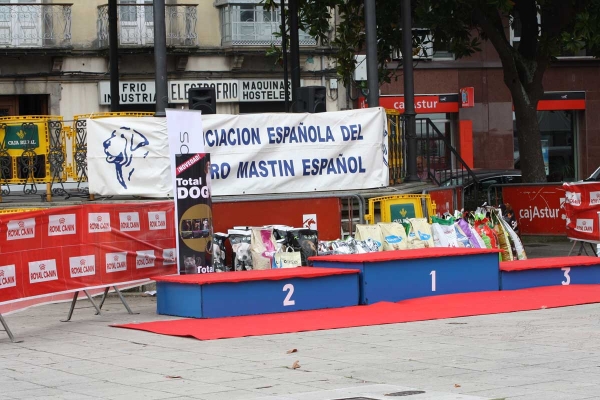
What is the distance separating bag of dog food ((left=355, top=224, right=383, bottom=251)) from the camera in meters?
15.6

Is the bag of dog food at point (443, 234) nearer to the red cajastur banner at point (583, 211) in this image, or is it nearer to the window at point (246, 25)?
the red cajastur banner at point (583, 211)

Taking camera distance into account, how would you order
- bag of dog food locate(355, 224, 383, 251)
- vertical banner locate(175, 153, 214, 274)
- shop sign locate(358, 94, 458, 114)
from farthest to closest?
shop sign locate(358, 94, 458, 114)
bag of dog food locate(355, 224, 383, 251)
vertical banner locate(175, 153, 214, 274)

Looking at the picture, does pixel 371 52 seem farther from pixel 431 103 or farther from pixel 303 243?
pixel 431 103

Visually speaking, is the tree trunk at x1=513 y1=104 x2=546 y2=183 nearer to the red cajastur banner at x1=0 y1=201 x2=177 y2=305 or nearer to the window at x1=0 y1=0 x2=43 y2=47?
the red cajastur banner at x1=0 y1=201 x2=177 y2=305

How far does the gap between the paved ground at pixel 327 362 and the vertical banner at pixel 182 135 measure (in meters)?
2.25

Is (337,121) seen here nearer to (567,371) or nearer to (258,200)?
(258,200)

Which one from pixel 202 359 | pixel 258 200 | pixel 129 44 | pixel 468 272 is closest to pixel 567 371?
pixel 202 359

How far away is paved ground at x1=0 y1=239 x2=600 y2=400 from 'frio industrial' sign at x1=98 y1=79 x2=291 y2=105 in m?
21.1

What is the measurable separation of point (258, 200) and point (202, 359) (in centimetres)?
663

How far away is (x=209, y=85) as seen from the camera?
110ft

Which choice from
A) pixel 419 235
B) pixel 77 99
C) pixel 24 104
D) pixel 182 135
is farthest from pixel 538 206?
pixel 24 104

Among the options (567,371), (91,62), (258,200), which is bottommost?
(567,371)

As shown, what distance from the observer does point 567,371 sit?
9039 millimetres

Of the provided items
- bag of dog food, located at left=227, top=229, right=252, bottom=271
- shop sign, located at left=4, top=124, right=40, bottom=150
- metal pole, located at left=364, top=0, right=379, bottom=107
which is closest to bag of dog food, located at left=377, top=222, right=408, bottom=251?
bag of dog food, located at left=227, top=229, right=252, bottom=271
